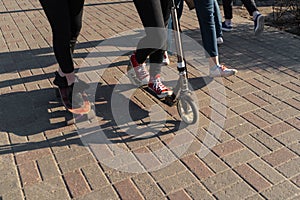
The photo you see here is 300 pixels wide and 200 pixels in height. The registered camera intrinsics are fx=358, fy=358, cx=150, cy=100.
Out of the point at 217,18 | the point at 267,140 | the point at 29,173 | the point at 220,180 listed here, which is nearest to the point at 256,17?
the point at 217,18

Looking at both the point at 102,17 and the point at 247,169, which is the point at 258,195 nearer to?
the point at 247,169

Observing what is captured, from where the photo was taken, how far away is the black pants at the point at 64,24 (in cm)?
303

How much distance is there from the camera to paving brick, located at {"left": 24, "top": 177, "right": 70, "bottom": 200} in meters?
2.50

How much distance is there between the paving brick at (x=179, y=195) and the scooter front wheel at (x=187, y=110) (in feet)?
2.77

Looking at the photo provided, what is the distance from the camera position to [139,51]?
359cm

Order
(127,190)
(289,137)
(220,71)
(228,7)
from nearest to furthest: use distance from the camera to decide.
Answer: (127,190) < (289,137) < (220,71) < (228,7)

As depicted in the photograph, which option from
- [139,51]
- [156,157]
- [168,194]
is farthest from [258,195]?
[139,51]

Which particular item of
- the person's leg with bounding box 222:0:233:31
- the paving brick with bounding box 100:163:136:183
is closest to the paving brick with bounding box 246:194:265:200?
the paving brick with bounding box 100:163:136:183

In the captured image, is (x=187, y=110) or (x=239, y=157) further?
(x=187, y=110)

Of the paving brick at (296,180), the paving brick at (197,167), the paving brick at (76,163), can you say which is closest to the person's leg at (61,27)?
the paving brick at (76,163)

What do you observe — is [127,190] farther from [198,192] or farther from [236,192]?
[236,192]

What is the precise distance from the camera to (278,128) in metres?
3.19

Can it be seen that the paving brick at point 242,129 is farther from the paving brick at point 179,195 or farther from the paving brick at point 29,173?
the paving brick at point 29,173

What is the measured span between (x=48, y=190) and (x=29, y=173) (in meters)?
0.28
